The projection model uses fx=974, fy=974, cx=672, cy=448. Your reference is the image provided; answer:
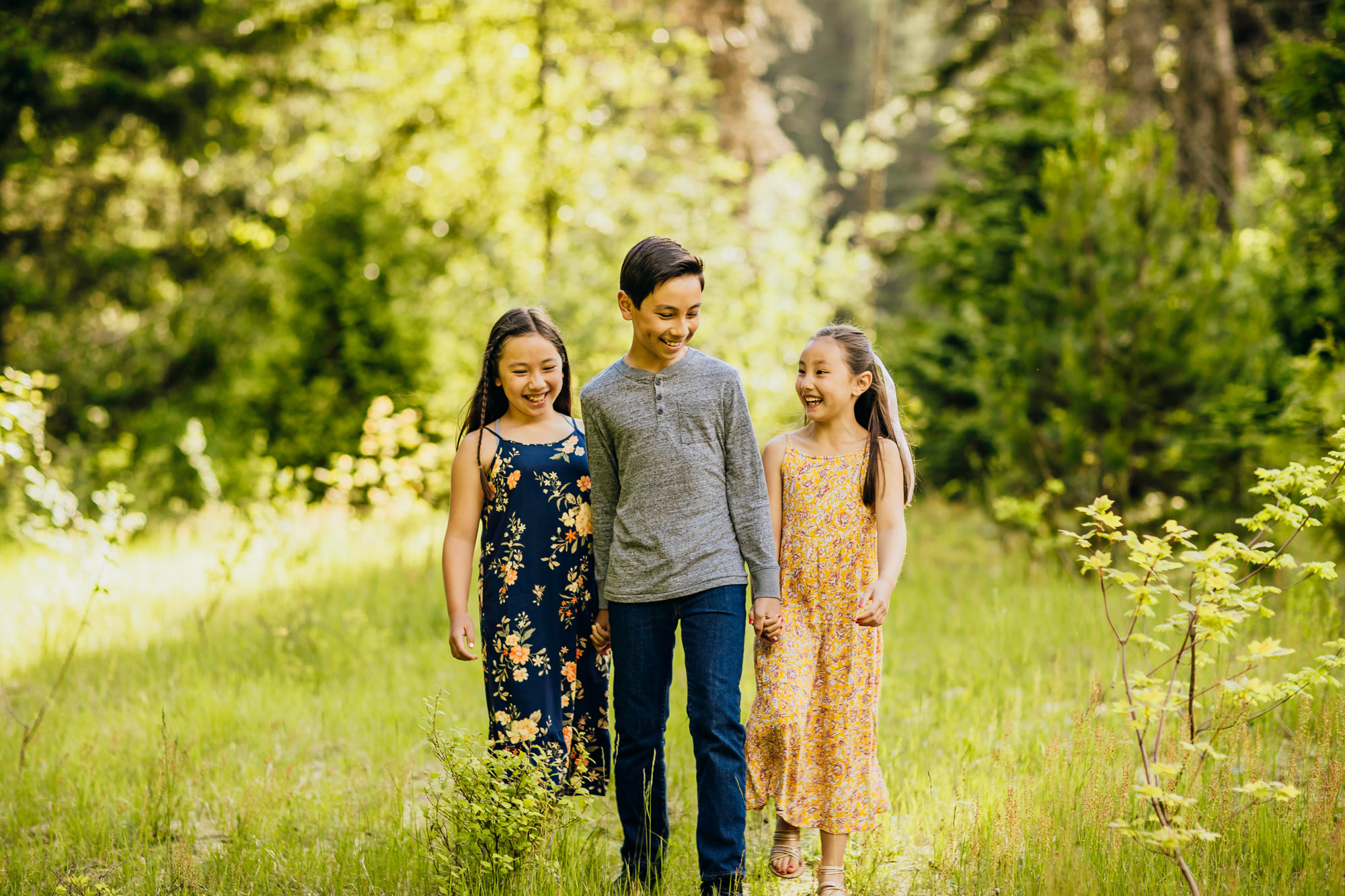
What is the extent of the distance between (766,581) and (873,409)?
2.26 feet

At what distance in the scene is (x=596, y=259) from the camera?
9406mm

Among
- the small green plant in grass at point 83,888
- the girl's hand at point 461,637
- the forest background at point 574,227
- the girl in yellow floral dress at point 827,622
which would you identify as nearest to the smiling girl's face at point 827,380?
the girl in yellow floral dress at point 827,622

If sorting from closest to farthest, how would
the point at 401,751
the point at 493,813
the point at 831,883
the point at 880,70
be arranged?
the point at 493,813, the point at 831,883, the point at 401,751, the point at 880,70

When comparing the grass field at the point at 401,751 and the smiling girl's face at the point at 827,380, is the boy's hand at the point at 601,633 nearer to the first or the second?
the grass field at the point at 401,751

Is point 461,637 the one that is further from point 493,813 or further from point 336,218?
point 336,218

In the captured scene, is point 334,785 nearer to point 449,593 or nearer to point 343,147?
point 449,593

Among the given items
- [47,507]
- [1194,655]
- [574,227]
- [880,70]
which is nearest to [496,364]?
[1194,655]

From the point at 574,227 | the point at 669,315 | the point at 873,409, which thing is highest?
the point at 574,227

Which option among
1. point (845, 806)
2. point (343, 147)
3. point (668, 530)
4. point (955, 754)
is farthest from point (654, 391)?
point (343, 147)

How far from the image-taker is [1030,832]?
295 centimetres

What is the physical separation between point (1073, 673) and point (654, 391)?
3.03m

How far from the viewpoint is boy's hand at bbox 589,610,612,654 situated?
119 inches

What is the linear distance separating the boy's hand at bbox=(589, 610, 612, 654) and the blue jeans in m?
0.11

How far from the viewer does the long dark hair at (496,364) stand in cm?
311
